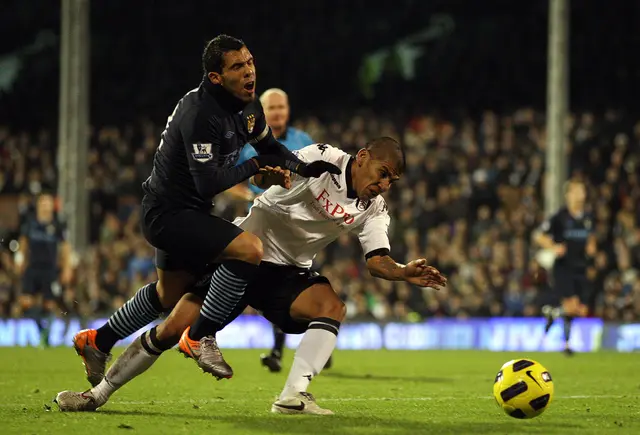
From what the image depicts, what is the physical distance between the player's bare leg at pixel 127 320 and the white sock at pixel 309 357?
785 millimetres

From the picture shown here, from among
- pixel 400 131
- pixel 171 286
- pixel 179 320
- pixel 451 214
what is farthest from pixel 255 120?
pixel 400 131

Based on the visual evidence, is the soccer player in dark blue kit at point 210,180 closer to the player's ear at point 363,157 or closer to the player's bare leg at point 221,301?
the player's bare leg at point 221,301

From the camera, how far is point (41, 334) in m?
15.1

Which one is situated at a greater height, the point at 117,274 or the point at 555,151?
the point at 555,151

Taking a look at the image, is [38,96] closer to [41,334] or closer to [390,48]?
[390,48]

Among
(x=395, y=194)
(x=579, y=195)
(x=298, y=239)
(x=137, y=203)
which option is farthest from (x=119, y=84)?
(x=298, y=239)

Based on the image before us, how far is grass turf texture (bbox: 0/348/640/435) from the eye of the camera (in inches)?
245

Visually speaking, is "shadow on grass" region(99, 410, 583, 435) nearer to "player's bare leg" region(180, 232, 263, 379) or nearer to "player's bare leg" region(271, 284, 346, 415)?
"player's bare leg" region(271, 284, 346, 415)

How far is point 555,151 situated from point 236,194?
885 centimetres

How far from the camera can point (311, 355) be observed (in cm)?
665

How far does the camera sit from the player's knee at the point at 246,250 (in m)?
6.48

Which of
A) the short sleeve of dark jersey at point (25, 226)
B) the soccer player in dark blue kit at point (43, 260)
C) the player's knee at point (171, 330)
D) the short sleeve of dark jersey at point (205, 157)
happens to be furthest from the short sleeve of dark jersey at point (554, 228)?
the short sleeve of dark jersey at point (205, 157)

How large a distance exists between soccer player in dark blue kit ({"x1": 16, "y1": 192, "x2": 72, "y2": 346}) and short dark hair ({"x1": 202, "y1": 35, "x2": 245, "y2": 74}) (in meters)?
9.10

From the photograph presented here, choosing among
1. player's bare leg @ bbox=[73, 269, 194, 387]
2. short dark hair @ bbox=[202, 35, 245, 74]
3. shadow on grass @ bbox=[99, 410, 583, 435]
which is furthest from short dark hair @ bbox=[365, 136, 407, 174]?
shadow on grass @ bbox=[99, 410, 583, 435]
